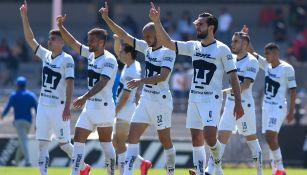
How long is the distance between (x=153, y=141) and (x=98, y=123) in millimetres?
8792

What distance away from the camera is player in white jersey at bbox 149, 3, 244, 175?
1644 centimetres

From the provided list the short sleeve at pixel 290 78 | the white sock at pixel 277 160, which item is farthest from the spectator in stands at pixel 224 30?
the white sock at pixel 277 160

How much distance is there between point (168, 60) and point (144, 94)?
0.79 m

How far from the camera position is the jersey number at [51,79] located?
17.7 m

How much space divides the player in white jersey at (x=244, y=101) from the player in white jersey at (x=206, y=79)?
2.02 metres

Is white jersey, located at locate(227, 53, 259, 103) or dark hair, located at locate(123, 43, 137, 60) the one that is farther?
dark hair, located at locate(123, 43, 137, 60)

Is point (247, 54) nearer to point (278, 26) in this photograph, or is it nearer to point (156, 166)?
point (156, 166)

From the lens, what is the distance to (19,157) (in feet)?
84.7

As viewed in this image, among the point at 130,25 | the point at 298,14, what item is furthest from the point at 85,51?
the point at 298,14

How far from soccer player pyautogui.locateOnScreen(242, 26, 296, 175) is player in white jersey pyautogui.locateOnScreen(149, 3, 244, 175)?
3506 millimetres

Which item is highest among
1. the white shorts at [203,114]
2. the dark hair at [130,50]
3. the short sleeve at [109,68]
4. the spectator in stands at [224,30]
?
the spectator in stands at [224,30]

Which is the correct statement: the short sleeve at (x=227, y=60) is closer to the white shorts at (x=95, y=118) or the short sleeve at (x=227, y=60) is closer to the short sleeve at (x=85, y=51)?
the white shorts at (x=95, y=118)

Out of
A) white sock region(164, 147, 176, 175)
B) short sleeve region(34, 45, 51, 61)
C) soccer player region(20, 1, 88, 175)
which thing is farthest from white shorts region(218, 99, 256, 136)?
short sleeve region(34, 45, 51, 61)

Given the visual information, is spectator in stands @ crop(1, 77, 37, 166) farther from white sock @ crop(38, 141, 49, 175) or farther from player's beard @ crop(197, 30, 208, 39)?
player's beard @ crop(197, 30, 208, 39)
